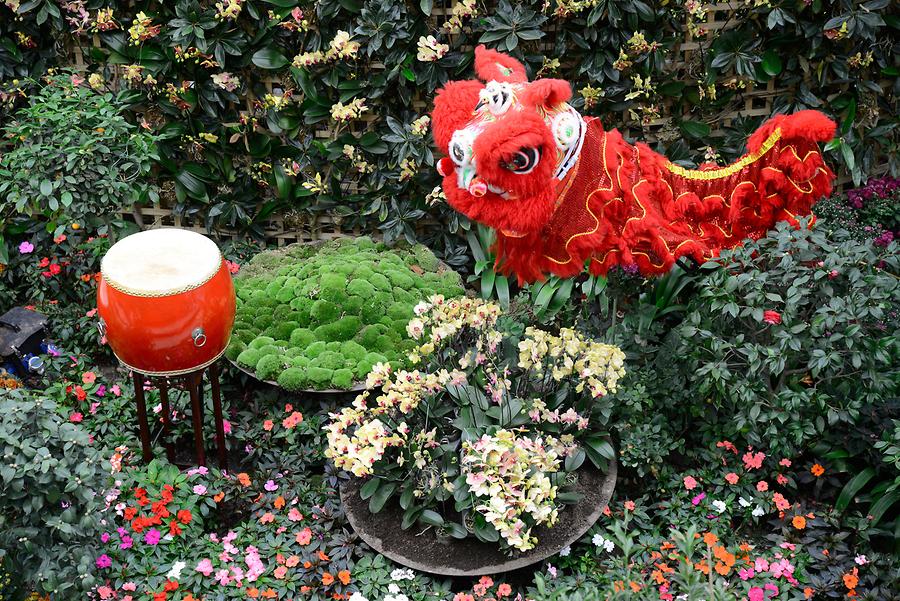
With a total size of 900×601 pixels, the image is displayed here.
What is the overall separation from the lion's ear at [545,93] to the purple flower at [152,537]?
2199 millimetres

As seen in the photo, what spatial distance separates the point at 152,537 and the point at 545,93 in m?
2.28

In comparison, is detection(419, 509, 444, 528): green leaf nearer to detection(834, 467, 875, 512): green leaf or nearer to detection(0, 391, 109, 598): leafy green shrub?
detection(0, 391, 109, 598): leafy green shrub

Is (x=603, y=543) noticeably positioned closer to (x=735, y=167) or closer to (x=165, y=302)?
(x=735, y=167)

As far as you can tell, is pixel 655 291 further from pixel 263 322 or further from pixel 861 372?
pixel 263 322

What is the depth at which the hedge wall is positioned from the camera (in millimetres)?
4465

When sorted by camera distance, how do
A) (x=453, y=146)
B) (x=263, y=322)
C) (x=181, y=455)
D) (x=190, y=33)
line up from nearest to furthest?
(x=453, y=146) < (x=181, y=455) < (x=263, y=322) < (x=190, y=33)

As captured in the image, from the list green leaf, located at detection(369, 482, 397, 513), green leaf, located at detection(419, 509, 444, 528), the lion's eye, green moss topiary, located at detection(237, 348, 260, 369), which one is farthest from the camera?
green moss topiary, located at detection(237, 348, 260, 369)

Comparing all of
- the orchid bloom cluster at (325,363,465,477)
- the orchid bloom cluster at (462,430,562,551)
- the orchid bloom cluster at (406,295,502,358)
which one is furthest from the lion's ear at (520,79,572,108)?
the orchid bloom cluster at (462,430,562,551)

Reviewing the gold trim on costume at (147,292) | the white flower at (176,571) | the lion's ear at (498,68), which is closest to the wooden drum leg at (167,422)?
the gold trim on costume at (147,292)

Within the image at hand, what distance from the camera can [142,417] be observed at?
12.3 ft

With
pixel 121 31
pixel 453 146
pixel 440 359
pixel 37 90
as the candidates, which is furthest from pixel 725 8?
pixel 37 90

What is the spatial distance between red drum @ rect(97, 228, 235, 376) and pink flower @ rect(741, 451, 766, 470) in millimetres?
2188

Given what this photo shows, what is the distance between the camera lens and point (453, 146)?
3.34m

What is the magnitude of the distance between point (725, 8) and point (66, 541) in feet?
12.6
